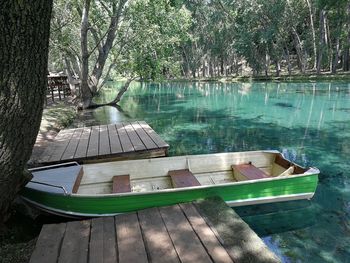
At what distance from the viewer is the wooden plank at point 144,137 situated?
9214 millimetres

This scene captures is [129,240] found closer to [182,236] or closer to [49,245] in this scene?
[182,236]

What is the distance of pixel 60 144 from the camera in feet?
32.3

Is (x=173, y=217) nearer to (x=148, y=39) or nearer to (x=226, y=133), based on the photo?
(x=226, y=133)

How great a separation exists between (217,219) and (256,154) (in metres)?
3.25

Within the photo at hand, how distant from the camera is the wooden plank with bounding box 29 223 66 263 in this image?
4043mm

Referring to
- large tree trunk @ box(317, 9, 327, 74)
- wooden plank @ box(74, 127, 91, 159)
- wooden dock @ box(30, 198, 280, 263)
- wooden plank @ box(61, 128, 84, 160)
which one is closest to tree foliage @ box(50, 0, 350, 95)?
large tree trunk @ box(317, 9, 327, 74)

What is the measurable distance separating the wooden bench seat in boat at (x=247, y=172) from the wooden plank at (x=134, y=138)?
8.64ft

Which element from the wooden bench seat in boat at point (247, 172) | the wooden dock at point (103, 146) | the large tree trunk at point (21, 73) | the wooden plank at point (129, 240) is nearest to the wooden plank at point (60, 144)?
the wooden dock at point (103, 146)

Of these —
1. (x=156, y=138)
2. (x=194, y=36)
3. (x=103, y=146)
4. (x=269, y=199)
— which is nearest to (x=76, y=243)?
(x=269, y=199)

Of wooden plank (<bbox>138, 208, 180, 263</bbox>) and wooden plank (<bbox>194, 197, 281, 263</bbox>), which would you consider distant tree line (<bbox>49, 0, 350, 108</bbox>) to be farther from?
wooden plank (<bbox>138, 208, 180, 263</bbox>)

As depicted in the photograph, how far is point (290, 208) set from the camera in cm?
721

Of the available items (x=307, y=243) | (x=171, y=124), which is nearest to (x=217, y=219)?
(x=307, y=243)

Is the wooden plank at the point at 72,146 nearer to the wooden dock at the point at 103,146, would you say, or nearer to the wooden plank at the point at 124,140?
the wooden dock at the point at 103,146

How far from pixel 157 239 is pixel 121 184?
2.50m
